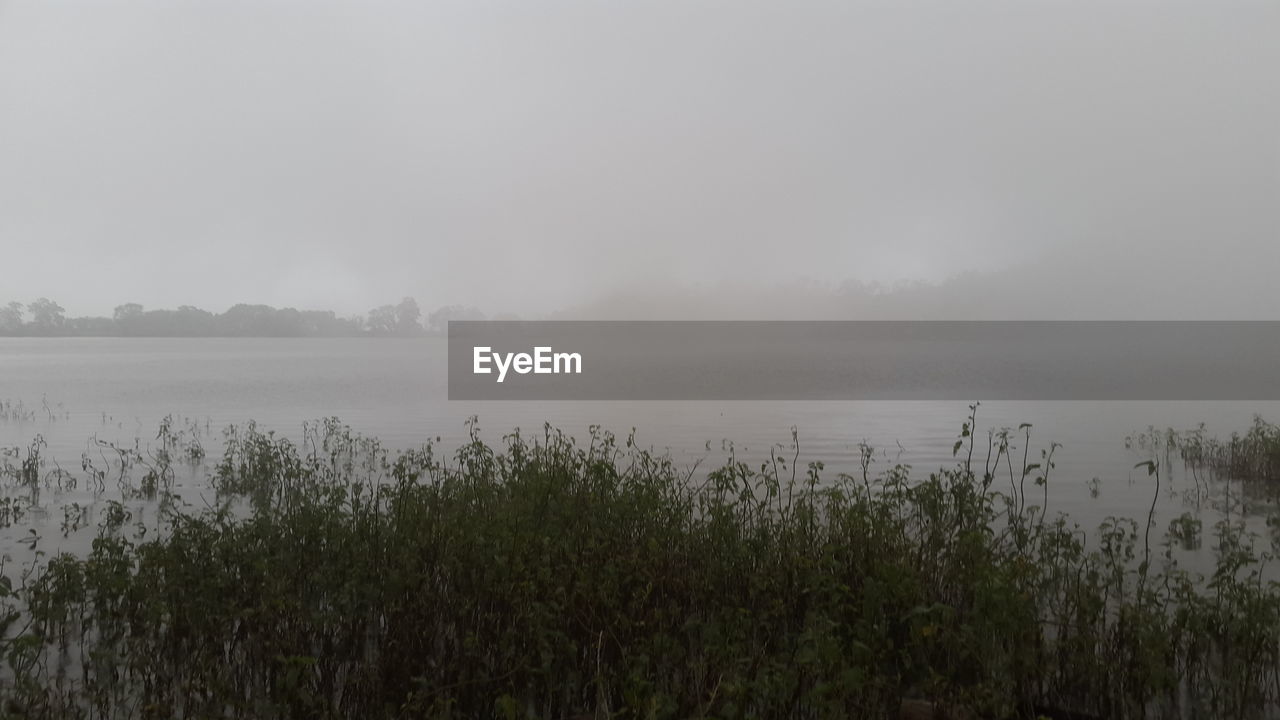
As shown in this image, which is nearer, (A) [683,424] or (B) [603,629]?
(B) [603,629]

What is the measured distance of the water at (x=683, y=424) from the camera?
44.7ft

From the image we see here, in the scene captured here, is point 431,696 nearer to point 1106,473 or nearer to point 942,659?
point 942,659

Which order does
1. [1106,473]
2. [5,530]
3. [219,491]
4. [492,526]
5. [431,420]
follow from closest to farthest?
1. [492,526]
2. [5,530]
3. [219,491]
4. [1106,473]
5. [431,420]

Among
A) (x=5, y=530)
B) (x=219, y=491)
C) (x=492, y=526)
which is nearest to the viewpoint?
(x=492, y=526)

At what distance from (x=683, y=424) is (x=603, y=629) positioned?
18767 mm

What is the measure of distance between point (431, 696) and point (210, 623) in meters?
2.19

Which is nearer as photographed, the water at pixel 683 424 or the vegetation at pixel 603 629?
the vegetation at pixel 603 629

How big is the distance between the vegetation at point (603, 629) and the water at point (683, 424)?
15.2 ft

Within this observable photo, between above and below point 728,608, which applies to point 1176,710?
below

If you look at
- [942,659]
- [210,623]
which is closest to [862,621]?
[942,659]

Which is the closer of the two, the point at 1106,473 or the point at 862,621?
the point at 862,621

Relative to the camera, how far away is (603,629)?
6.10 meters

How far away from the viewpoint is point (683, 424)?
24781 mm

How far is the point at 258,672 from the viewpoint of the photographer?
598 cm
